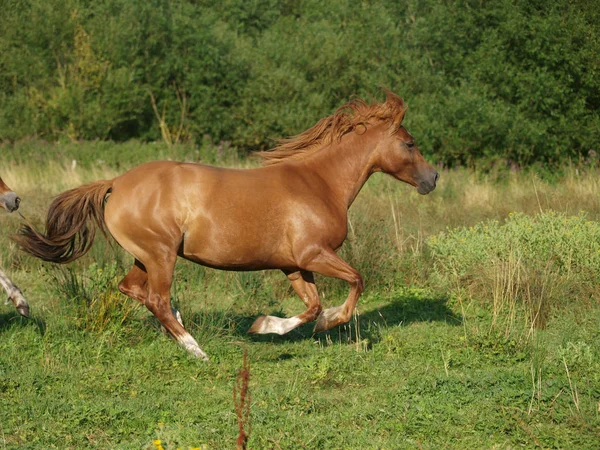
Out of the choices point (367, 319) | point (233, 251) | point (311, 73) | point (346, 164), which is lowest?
point (311, 73)

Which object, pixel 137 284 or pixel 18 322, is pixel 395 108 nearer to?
pixel 137 284

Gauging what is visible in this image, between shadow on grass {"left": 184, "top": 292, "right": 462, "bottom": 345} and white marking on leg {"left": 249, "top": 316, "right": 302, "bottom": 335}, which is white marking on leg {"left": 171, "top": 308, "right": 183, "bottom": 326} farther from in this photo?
white marking on leg {"left": 249, "top": 316, "right": 302, "bottom": 335}

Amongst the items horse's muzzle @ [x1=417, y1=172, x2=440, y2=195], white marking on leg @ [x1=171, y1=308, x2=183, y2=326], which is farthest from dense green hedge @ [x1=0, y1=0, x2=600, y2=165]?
white marking on leg @ [x1=171, y1=308, x2=183, y2=326]

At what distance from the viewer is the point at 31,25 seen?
25.8 m

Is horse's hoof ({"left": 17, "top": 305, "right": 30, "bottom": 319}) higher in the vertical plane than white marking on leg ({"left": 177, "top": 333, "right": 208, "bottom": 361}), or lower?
higher

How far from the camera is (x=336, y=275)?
754cm

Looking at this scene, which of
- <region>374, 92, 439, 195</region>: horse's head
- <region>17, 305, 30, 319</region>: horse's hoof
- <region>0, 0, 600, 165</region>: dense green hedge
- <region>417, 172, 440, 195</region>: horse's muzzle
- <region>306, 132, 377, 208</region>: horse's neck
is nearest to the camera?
<region>17, 305, 30, 319</region>: horse's hoof

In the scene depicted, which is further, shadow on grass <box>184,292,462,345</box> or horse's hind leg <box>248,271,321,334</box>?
shadow on grass <box>184,292,462,345</box>

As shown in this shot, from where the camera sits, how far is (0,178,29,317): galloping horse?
7195 mm

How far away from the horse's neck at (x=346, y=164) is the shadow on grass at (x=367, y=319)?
138cm

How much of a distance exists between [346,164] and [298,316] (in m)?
1.57

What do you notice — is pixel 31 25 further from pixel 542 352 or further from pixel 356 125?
pixel 542 352

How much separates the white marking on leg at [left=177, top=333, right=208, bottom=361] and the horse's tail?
1.18m

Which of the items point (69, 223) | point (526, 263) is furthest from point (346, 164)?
point (526, 263)
